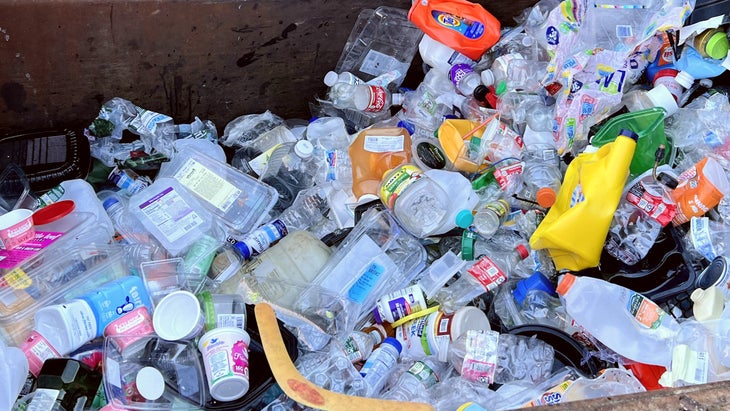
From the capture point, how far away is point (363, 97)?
287 cm

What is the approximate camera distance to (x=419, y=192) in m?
2.45

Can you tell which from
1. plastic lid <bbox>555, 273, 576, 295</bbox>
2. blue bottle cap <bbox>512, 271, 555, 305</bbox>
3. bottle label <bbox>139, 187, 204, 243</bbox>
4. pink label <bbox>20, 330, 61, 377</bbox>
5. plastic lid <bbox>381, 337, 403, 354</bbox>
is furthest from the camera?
bottle label <bbox>139, 187, 204, 243</bbox>

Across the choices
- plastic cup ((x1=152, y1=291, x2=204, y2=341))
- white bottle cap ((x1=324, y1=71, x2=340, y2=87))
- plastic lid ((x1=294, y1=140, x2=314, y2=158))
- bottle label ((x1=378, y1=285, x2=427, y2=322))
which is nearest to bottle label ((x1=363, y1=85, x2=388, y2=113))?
white bottle cap ((x1=324, y1=71, x2=340, y2=87))

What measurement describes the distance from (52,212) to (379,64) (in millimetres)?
1521

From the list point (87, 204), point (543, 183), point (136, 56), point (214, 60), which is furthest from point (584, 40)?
point (87, 204)

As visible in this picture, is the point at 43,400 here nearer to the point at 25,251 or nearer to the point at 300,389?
the point at 25,251

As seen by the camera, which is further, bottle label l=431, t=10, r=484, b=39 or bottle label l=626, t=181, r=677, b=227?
bottle label l=431, t=10, r=484, b=39

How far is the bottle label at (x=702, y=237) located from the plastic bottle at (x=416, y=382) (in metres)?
0.92

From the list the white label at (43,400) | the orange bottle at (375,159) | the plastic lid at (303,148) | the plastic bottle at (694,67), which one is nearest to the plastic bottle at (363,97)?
the orange bottle at (375,159)

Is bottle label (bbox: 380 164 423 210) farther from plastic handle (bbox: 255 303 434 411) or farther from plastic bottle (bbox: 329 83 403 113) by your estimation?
plastic handle (bbox: 255 303 434 411)

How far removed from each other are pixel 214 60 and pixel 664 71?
5.89 feet

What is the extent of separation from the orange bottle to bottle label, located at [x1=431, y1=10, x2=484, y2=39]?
21.2 inches

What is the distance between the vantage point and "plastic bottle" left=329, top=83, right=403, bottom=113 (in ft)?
9.43

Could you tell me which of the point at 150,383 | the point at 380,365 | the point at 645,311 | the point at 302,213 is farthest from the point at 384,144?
the point at 150,383
